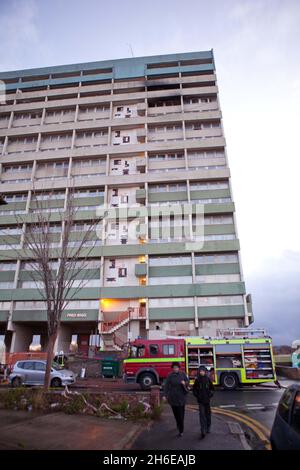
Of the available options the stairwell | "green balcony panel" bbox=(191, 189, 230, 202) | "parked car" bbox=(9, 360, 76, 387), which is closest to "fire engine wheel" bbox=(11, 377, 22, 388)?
"parked car" bbox=(9, 360, 76, 387)

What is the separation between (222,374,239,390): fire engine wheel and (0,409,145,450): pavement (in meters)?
9.17

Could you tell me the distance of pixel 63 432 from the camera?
19.9ft

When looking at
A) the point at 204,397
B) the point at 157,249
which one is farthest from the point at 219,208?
the point at 204,397

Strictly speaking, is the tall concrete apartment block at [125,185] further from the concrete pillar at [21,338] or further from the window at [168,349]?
the window at [168,349]

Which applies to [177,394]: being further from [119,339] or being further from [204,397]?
[119,339]

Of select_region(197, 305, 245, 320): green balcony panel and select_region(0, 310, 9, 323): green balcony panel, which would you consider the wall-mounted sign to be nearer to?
select_region(0, 310, 9, 323): green balcony panel

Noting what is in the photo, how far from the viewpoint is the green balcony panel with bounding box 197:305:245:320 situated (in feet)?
93.7

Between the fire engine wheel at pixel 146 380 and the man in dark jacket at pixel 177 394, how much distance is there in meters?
8.72

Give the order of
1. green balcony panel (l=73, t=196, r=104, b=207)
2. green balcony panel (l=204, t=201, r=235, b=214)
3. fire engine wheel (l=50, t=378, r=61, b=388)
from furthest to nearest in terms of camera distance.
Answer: green balcony panel (l=73, t=196, r=104, b=207), green balcony panel (l=204, t=201, r=235, b=214), fire engine wheel (l=50, t=378, r=61, b=388)

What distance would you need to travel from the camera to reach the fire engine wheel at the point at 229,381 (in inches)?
585

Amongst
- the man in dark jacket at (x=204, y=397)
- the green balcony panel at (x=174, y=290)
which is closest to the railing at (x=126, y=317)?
the green balcony panel at (x=174, y=290)

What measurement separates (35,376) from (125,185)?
25023mm
